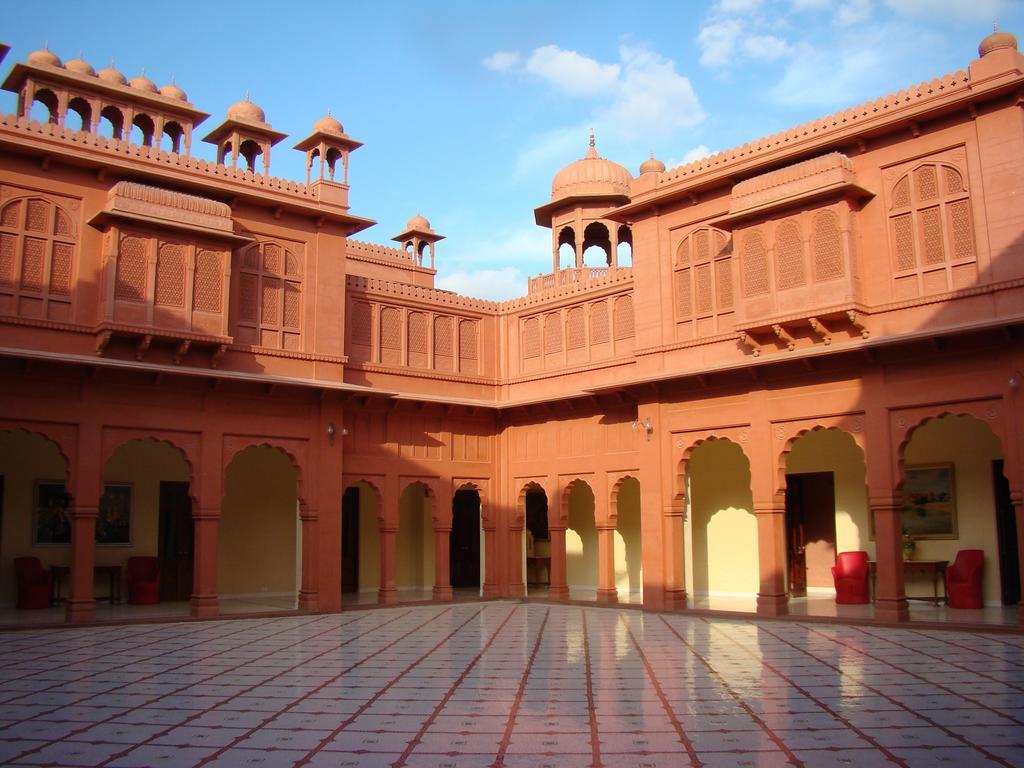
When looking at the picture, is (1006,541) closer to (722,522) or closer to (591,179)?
(722,522)

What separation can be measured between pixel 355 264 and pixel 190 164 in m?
8.06

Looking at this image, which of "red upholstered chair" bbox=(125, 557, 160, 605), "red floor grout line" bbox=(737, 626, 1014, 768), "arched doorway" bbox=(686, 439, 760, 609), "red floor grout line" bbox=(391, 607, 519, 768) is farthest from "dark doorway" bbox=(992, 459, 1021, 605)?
"red upholstered chair" bbox=(125, 557, 160, 605)

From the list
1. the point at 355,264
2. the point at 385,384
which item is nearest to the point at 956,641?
the point at 385,384

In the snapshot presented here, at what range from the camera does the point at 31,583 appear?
15.5 metres

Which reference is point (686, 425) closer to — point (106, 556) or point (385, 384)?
point (385, 384)

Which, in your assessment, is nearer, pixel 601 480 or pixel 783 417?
pixel 783 417

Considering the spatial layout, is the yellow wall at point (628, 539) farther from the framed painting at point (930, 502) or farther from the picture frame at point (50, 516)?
the picture frame at point (50, 516)

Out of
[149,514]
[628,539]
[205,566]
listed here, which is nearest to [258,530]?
[149,514]

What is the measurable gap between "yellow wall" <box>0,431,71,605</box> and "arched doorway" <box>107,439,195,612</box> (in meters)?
0.88

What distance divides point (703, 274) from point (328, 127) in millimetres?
8069

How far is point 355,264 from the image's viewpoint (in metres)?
23.7

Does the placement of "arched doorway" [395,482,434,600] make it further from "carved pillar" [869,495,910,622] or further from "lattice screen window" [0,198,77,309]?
"carved pillar" [869,495,910,622]

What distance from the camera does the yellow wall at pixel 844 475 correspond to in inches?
637

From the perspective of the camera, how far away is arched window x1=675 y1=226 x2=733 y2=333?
1585 cm
